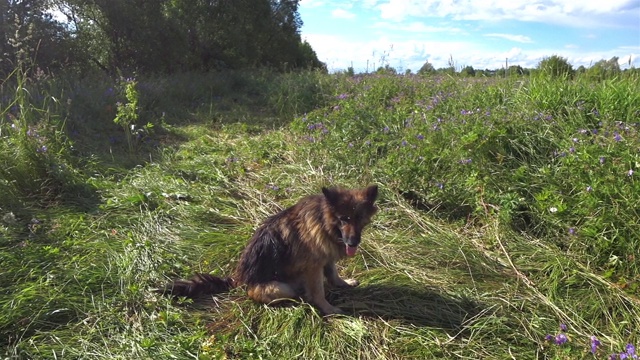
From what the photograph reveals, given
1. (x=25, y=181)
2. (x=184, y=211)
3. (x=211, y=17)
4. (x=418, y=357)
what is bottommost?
(x=418, y=357)

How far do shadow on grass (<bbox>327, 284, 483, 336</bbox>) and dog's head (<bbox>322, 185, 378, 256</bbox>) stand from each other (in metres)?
0.50

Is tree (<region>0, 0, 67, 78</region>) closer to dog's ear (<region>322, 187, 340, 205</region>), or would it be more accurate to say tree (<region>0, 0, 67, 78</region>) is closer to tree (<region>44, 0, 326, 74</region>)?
tree (<region>44, 0, 326, 74</region>)

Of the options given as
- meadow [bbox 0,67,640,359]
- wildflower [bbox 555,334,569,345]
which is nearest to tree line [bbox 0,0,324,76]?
meadow [bbox 0,67,640,359]

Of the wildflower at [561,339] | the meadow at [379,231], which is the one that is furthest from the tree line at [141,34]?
the wildflower at [561,339]

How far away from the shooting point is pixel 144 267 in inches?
135

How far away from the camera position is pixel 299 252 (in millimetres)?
3135

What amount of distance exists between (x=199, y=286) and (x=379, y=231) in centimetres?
170

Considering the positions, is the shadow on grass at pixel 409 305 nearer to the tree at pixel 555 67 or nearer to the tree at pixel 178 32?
the tree at pixel 555 67

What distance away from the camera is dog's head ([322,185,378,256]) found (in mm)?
2885

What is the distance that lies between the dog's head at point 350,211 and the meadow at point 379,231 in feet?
1.95

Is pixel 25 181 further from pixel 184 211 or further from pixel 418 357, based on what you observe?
pixel 418 357

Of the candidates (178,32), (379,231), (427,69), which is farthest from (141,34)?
(379,231)

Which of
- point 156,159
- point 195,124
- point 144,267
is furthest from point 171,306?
point 195,124

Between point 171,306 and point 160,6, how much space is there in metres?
12.9
